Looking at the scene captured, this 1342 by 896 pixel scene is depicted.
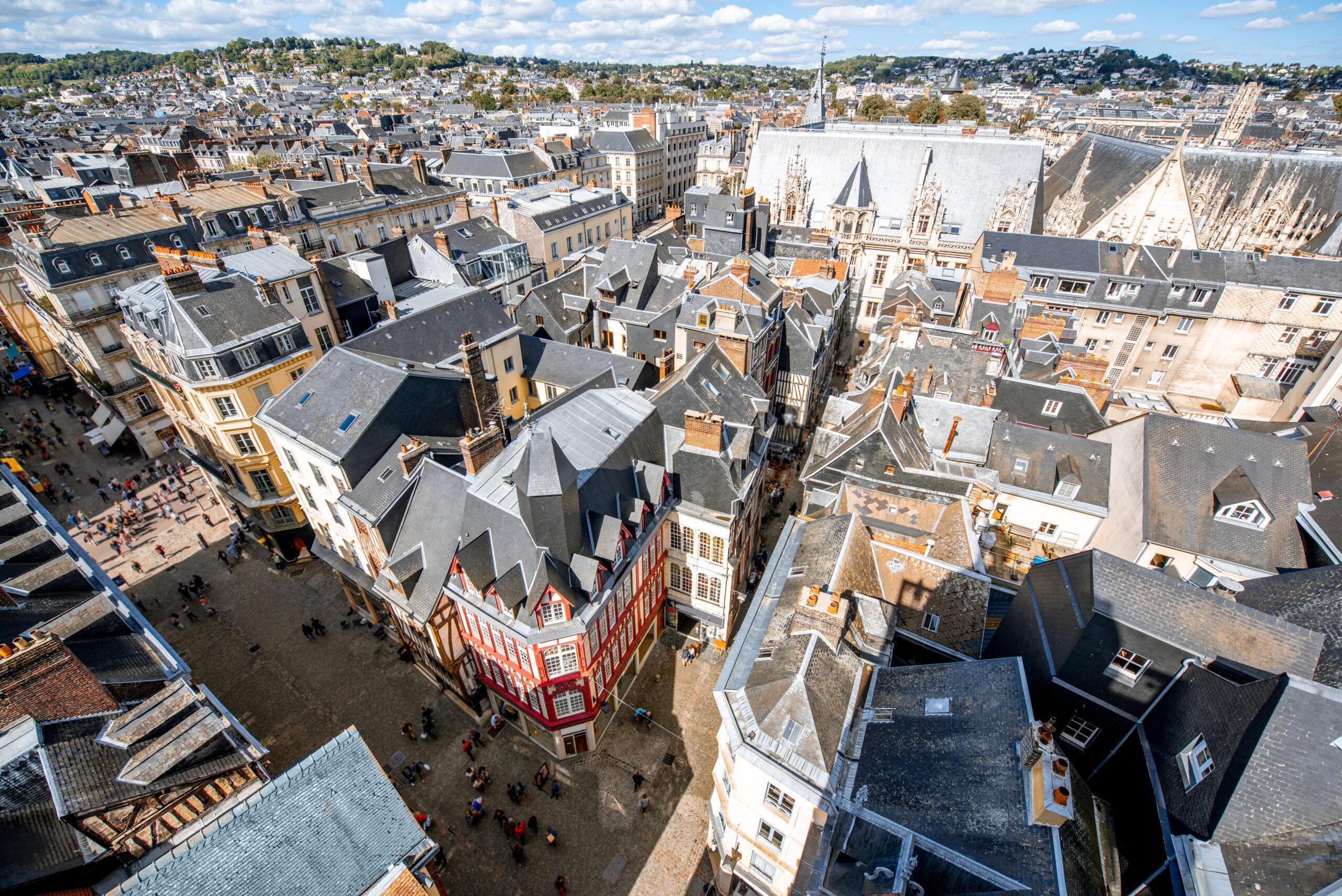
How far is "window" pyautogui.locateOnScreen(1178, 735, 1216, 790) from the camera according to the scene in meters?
13.5

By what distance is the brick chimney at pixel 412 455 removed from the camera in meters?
24.0

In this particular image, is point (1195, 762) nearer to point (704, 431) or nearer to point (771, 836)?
point (771, 836)

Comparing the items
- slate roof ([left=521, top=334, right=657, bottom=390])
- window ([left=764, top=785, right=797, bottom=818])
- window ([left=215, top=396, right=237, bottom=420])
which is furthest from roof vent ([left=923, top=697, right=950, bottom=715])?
window ([left=215, top=396, right=237, bottom=420])

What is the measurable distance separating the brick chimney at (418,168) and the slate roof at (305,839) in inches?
2808

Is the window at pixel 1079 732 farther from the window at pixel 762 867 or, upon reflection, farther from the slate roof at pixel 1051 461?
the slate roof at pixel 1051 461

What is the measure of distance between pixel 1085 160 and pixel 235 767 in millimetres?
94841

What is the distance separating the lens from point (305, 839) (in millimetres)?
11930

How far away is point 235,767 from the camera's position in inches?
605

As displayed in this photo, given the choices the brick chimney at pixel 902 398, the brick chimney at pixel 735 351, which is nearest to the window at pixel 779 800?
the brick chimney at pixel 902 398

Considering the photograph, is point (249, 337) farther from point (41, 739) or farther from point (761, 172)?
point (761, 172)

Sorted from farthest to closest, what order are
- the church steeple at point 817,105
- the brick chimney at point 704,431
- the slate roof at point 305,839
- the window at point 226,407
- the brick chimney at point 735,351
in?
the church steeple at point 817,105 → the brick chimney at point 735,351 → the window at point 226,407 → the brick chimney at point 704,431 → the slate roof at point 305,839

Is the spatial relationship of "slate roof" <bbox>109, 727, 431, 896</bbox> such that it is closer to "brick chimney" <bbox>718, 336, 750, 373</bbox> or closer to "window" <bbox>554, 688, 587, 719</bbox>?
"window" <bbox>554, 688, 587, 719</bbox>

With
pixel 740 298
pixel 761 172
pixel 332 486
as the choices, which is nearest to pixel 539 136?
pixel 761 172

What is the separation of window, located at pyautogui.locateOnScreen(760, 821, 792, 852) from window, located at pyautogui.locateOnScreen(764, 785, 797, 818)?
3.47 feet
